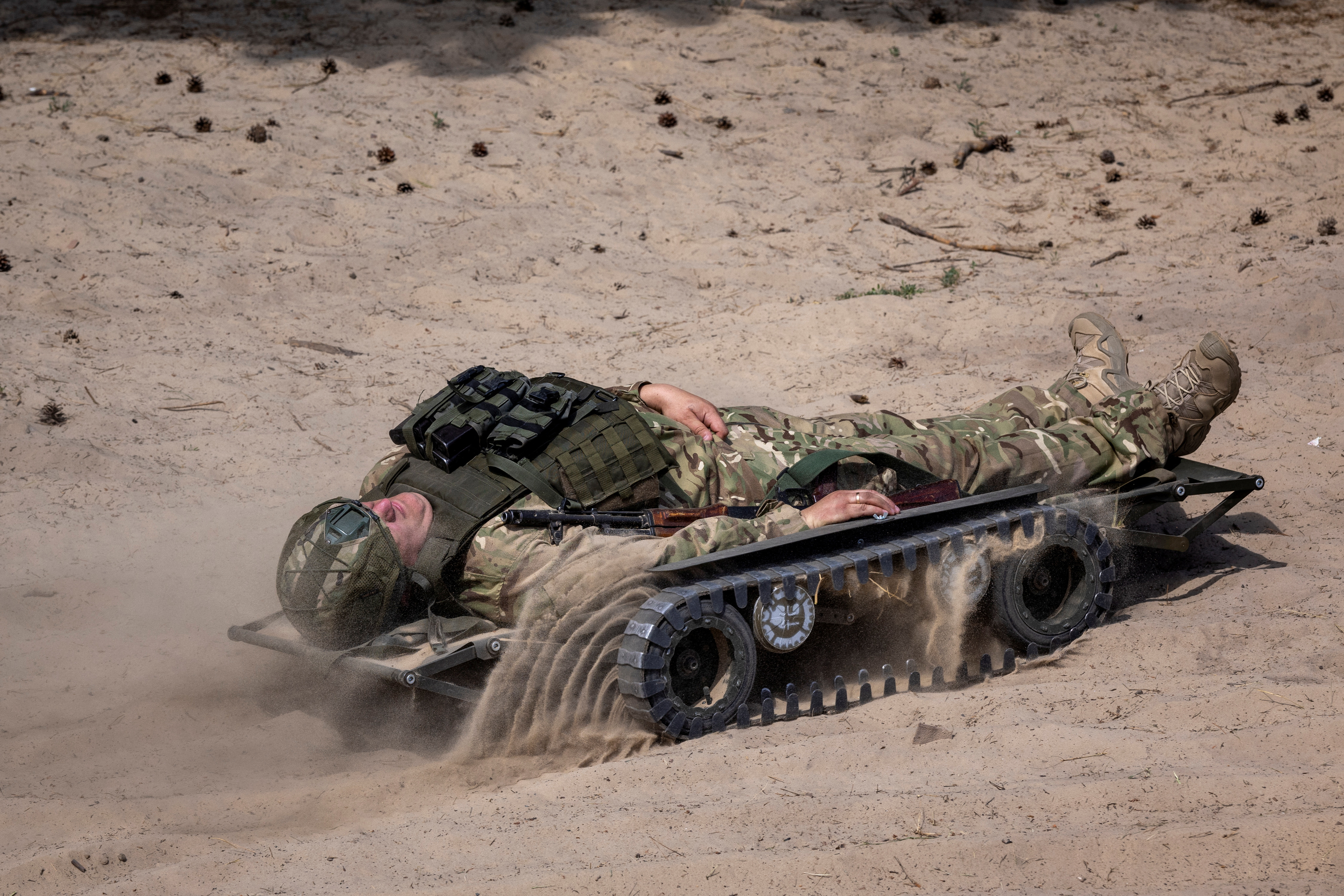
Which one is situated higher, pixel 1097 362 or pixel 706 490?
pixel 1097 362

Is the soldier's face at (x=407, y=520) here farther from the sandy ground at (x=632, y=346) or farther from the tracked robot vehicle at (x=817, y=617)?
the sandy ground at (x=632, y=346)

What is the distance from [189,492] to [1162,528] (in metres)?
5.41

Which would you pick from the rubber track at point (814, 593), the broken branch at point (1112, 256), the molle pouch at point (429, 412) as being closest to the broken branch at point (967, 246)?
the broken branch at point (1112, 256)

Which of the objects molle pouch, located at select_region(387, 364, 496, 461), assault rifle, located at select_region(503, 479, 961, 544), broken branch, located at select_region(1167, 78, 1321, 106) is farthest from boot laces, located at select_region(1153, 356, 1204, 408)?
broken branch, located at select_region(1167, 78, 1321, 106)

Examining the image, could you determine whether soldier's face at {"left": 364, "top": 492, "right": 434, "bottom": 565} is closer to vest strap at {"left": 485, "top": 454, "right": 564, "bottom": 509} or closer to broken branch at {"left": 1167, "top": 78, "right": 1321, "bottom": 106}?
vest strap at {"left": 485, "top": 454, "right": 564, "bottom": 509}

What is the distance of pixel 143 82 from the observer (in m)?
11.2

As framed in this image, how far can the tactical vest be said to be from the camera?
16.9 feet

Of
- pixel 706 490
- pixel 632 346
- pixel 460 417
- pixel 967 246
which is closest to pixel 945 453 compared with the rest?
pixel 706 490

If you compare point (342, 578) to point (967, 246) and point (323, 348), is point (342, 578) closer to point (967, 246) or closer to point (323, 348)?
point (323, 348)

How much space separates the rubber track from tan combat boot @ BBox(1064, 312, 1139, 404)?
49.8 inches

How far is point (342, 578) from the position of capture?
4.87 metres

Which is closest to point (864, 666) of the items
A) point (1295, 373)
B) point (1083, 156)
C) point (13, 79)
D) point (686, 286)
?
point (1295, 373)

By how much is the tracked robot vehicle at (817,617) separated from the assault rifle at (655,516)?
0.18 feet

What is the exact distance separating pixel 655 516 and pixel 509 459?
0.69 meters
